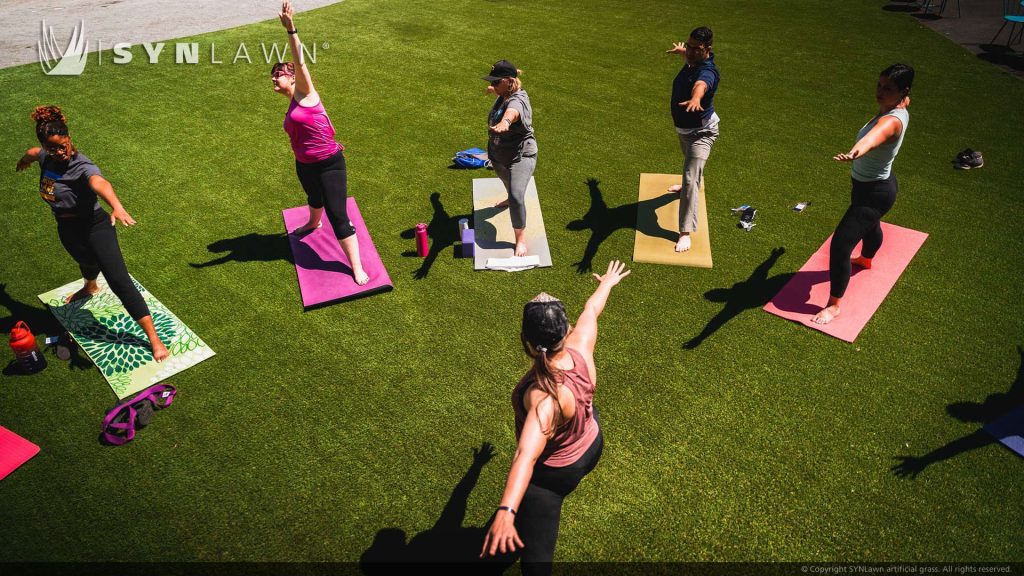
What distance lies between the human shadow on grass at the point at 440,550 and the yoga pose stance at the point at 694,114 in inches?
163

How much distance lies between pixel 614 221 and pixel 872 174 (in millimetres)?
2941

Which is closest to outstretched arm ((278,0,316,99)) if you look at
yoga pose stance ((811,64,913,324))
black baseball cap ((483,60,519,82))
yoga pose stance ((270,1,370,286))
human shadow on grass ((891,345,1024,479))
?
yoga pose stance ((270,1,370,286))

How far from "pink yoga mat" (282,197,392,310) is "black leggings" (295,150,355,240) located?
0.55 metres

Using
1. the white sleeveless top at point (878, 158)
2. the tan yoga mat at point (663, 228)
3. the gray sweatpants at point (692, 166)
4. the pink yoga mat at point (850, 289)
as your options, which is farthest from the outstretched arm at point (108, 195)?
the white sleeveless top at point (878, 158)

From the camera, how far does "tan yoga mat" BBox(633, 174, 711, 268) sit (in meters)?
6.84

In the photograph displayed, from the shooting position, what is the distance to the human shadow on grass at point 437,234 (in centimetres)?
681

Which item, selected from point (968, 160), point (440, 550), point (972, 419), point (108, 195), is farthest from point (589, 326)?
point (968, 160)

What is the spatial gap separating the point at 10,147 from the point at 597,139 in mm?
9315

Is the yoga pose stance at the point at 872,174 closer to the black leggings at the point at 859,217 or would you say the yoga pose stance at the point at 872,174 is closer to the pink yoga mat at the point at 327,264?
the black leggings at the point at 859,217

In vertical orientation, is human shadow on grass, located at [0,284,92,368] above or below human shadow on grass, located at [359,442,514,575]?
above

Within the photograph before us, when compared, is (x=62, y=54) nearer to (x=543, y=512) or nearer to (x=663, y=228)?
(x=663, y=228)

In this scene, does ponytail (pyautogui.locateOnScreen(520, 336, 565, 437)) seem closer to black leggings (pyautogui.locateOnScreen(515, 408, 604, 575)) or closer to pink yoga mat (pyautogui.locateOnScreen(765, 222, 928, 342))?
black leggings (pyautogui.locateOnScreen(515, 408, 604, 575))

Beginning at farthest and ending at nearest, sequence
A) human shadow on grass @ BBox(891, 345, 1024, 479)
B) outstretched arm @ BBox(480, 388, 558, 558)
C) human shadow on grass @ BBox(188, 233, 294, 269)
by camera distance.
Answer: human shadow on grass @ BBox(188, 233, 294, 269), human shadow on grass @ BBox(891, 345, 1024, 479), outstretched arm @ BBox(480, 388, 558, 558)

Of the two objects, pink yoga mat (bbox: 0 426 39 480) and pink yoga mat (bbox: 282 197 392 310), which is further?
Answer: pink yoga mat (bbox: 282 197 392 310)
